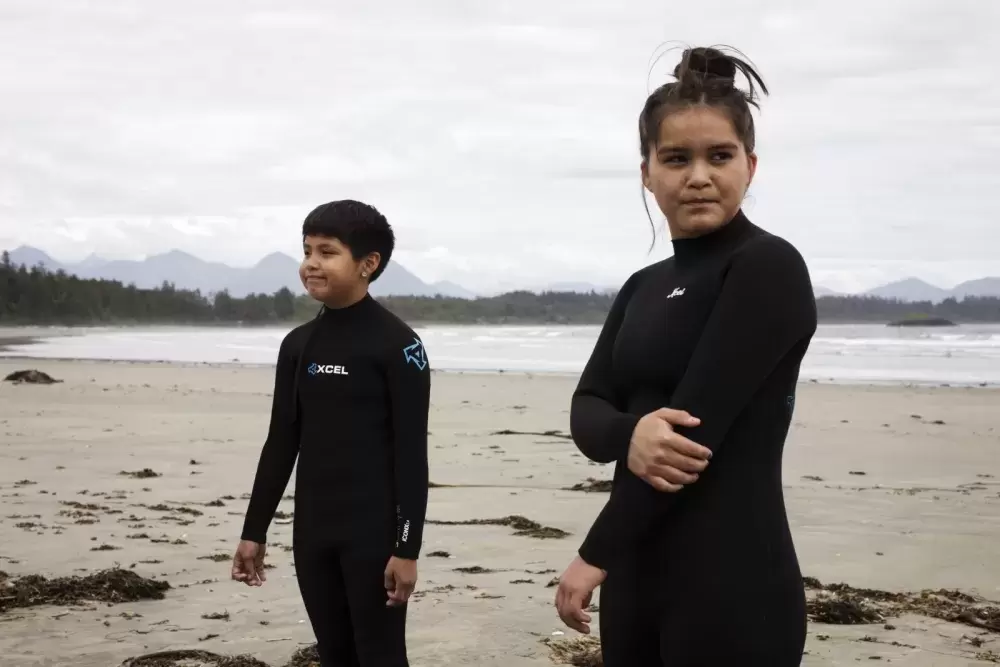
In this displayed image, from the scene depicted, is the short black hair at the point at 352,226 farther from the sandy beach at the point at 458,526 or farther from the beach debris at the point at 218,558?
the beach debris at the point at 218,558

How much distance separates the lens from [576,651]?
4402 millimetres

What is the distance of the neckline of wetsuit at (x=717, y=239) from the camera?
2197mm

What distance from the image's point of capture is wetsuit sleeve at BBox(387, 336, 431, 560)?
3.14 m

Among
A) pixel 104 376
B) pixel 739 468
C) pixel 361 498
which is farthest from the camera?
pixel 104 376

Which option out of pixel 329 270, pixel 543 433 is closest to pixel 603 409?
pixel 329 270

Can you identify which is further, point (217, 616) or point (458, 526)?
point (458, 526)

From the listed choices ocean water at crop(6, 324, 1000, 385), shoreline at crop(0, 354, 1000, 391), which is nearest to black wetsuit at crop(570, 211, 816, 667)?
shoreline at crop(0, 354, 1000, 391)

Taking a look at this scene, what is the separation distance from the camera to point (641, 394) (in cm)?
221

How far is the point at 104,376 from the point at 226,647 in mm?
19995

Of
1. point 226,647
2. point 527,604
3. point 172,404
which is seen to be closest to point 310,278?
point 226,647

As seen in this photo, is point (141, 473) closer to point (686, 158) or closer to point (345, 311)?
point (345, 311)

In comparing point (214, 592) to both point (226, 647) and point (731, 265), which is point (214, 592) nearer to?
point (226, 647)

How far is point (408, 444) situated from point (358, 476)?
0.66 feet

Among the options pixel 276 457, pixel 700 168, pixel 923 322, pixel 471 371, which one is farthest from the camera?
pixel 923 322
